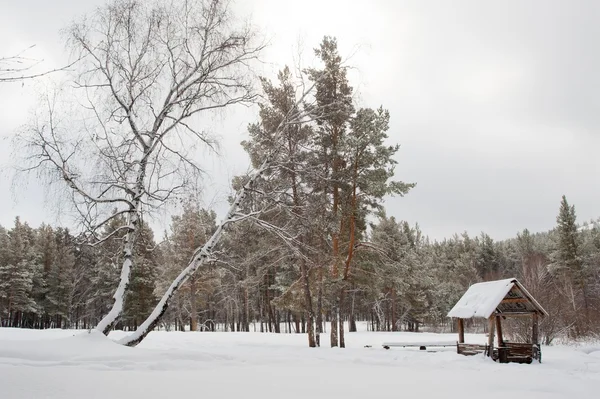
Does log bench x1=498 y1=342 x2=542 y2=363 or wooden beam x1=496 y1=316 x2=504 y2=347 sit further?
wooden beam x1=496 y1=316 x2=504 y2=347

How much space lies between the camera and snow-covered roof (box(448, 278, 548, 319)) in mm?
18219

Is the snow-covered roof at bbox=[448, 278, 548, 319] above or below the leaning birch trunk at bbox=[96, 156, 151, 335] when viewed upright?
below

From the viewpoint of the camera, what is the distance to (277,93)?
20.3 meters

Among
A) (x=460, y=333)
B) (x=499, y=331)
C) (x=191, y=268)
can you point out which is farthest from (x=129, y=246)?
(x=499, y=331)

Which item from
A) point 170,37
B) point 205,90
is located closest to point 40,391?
point 205,90

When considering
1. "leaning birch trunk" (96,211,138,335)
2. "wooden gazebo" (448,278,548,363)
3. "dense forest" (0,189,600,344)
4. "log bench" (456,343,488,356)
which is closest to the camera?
"leaning birch trunk" (96,211,138,335)

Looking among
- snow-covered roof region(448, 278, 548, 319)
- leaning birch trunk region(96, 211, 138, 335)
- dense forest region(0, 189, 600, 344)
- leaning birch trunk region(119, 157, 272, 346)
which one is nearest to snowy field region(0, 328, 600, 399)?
leaning birch trunk region(96, 211, 138, 335)

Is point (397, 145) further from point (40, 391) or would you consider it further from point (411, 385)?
point (40, 391)

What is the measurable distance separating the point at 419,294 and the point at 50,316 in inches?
1793

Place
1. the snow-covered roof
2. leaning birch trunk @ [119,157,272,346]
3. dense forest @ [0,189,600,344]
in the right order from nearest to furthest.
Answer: leaning birch trunk @ [119,157,272,346], the snow-covered roof, dense forest @ [0,189,600,344]

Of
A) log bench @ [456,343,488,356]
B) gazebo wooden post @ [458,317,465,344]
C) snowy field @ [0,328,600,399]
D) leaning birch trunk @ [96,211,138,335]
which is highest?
leaning birch trunk @ [96,211,138,335]

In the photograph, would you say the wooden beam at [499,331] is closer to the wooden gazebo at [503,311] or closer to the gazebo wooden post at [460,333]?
the wooden gazebo at [503,311]

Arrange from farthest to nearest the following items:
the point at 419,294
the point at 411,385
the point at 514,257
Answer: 1. the point at 514,257
2. the point at 419,294
3. the point at 411,385

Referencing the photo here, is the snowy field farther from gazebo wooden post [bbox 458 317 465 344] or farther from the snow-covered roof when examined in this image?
gazebo wooden post [bbox 458 317 465 344]
